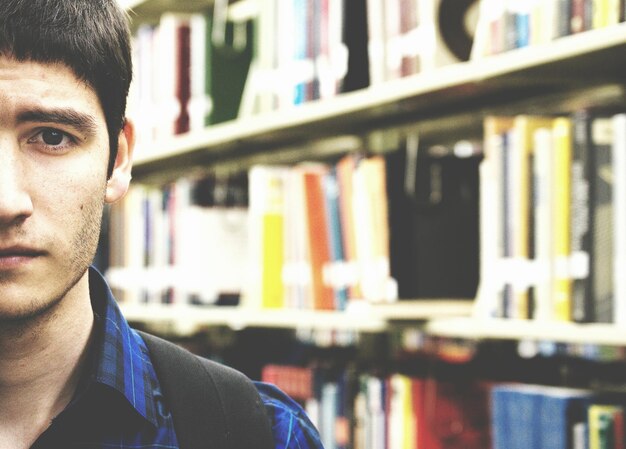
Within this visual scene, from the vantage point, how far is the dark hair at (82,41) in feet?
3.61

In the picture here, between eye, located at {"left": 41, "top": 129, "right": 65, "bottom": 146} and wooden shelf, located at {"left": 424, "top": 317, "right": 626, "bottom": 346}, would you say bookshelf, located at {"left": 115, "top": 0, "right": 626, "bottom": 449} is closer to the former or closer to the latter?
wooden shelf, located at {"left": 424, "top": 317, "right": 626, "bottom": 346}

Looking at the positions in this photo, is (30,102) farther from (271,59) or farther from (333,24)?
(271,59)

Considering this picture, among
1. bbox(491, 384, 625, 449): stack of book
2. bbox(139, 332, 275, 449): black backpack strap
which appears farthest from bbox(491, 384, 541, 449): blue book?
bbox(139, 332, 275, 449): black backpack strap

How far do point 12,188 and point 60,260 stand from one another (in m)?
0.10

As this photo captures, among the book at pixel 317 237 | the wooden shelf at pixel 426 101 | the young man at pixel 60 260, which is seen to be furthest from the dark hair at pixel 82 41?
the book at pixel 317 237

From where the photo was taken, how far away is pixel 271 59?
2.23m

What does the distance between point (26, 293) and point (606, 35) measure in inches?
36.3

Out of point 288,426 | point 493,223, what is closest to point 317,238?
point 493,223

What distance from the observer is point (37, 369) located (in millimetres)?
1120

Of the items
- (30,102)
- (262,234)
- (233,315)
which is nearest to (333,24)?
(262,234)

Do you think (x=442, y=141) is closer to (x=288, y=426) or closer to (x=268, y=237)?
(x=268, y=237)

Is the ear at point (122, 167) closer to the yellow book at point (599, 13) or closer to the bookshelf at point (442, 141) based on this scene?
the bookshelf at point (442, 141)

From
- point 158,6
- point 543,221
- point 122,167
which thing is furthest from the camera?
point 158,6

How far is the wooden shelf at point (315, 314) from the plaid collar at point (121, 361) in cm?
69
